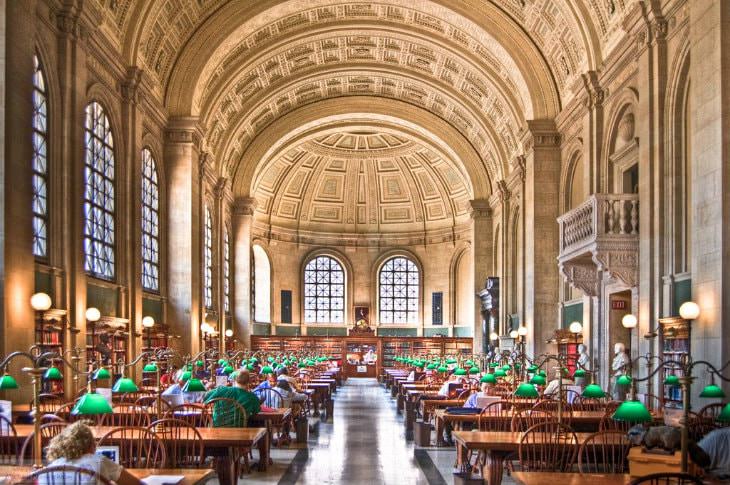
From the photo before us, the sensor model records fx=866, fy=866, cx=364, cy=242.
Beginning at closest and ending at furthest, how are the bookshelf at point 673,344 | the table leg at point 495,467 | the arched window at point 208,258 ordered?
1. the table leg at point 495,467
2. the bookshelf at point 673,344
3. the arched window at point 208,258

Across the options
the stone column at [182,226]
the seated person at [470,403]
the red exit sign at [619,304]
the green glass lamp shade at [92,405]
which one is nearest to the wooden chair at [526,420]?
the seated person at [470,403]

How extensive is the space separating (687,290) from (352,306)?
107ft

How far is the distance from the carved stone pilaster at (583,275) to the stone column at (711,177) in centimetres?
642

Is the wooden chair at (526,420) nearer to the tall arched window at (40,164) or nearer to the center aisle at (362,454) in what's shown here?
the center aisle at (362,454)

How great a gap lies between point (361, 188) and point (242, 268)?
10.3 m

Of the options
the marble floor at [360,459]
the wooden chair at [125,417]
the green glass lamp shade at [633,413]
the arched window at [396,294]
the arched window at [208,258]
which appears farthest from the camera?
the arched window at [396,294]

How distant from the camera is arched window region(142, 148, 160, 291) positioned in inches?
938

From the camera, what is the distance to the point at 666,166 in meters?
16.0

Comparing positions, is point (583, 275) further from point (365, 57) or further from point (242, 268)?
point (242, 268)

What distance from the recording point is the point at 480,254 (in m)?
37.8

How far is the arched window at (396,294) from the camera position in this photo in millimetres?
47031

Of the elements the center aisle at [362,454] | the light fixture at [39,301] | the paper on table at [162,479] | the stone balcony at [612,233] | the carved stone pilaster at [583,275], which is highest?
the stone balcony at [612,233]

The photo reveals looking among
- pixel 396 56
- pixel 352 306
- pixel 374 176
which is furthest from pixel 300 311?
pixel 396 56

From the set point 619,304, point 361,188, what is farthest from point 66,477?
point 361,188
